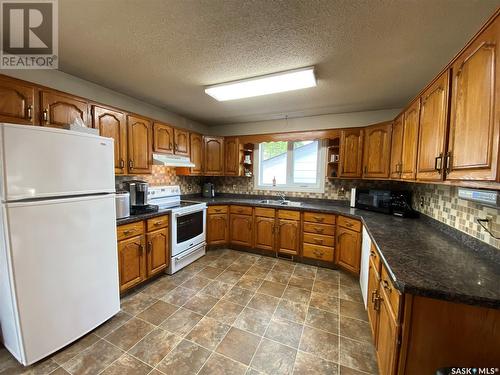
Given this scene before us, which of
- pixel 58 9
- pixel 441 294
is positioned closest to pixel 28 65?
pixel 58 9

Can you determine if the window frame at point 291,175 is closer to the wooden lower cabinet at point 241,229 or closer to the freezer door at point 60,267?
the wooden lower cabinet at point 241,229

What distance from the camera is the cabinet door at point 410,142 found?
5.72ft

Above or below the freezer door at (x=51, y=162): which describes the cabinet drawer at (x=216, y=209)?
below

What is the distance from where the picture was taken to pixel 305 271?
2818 mm

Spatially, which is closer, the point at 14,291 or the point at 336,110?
the point at 14,291

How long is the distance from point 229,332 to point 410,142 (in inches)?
93.8

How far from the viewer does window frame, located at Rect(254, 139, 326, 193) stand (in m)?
3.43

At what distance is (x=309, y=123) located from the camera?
344 centimetres

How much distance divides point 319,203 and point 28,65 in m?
3.82

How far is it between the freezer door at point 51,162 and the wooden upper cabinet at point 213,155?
2.03m

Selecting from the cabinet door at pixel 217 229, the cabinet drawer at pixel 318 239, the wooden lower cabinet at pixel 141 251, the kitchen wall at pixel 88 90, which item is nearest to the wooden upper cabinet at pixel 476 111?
the cabinet drawer at pixel 318 239

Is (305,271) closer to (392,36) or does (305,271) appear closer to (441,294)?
(441,294)

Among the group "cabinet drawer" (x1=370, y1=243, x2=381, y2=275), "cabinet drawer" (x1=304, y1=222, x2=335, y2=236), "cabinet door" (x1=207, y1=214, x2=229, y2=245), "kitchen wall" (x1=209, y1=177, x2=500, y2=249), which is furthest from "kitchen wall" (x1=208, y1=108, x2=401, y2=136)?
"cabinet drawer" (x1=370, y1=243, x2=381, y2=275)

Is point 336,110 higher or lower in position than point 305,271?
higher
